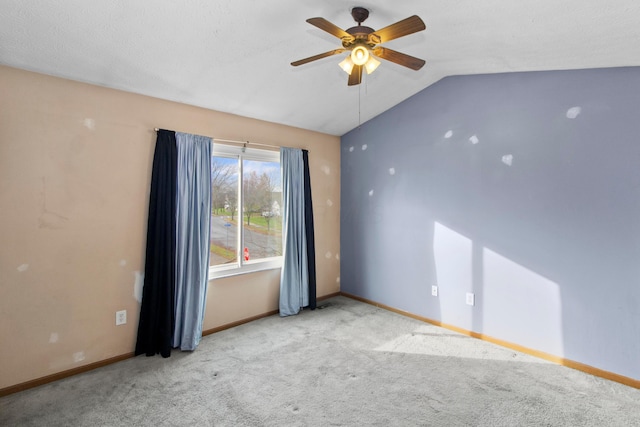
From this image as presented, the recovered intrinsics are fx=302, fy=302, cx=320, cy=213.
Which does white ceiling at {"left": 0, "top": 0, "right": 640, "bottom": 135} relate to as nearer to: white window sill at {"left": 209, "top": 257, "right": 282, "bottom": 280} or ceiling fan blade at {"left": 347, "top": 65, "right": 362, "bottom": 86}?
ceiling fan blade at {"left": 347, "top": 65, "right": 362, "bottom": 86}

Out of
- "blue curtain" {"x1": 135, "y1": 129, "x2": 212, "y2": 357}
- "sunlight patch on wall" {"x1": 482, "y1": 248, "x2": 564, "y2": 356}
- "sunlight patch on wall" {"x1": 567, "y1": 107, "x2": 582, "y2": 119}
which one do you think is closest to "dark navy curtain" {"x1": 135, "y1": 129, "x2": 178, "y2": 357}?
→ "blue curtain" {"x1": 135, "y1": 129, "x2": 212, "y2": 357}

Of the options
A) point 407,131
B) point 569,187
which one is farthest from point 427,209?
point 569,187

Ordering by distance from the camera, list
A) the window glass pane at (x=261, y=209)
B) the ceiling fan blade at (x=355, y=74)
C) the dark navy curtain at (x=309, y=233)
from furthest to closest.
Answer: the dark navy curtain at (x=309, y=233)
the window glass pane at (x=261, y=209)
the ceiling fan blade at (x=355, y=74)

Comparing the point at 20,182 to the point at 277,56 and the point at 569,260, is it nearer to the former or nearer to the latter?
the point at 277,56

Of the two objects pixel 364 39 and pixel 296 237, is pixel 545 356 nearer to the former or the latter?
pixel 296 237

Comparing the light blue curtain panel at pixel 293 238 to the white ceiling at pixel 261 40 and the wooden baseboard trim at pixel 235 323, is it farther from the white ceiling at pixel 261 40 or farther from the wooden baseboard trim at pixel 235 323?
the white ceiling at pixel 261 40

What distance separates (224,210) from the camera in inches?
136

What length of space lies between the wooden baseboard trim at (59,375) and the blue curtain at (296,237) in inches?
66.8

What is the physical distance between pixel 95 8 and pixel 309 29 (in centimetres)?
135

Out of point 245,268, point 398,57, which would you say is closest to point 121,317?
point 245,268

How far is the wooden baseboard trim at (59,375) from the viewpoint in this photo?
7.27 ft

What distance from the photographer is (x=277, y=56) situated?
253cm

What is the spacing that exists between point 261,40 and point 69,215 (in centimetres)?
207

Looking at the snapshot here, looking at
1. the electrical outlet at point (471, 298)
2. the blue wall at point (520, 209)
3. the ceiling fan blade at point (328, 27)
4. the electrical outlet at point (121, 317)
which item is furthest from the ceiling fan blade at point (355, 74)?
the electrical outlet at point (121, 317)
